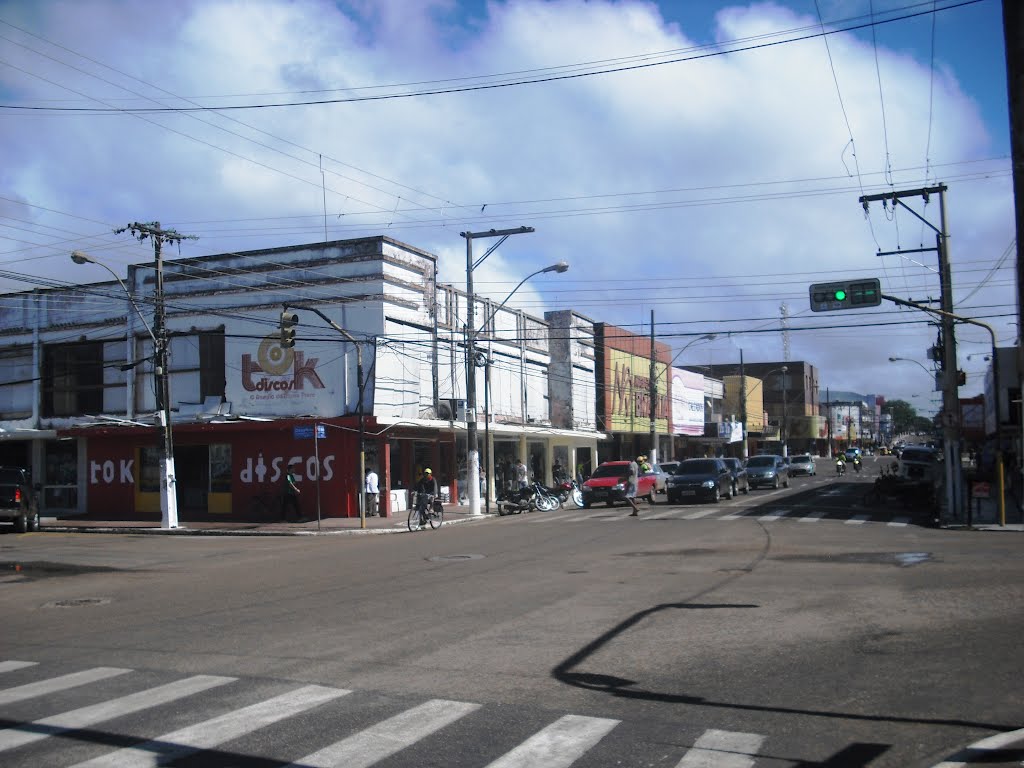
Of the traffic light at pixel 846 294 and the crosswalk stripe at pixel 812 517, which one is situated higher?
the traffic light at pixel 846 294

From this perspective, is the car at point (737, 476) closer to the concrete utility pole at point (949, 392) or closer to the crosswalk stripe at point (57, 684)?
the concrete utility pole at point (949, 392)

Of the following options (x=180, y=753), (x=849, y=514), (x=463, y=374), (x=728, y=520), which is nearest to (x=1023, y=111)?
(x=180, y=753)

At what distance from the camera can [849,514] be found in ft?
87.7

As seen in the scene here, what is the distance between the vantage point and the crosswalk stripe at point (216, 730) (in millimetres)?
5859

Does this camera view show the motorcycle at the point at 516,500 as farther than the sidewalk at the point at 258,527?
Yes

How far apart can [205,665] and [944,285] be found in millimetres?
24350

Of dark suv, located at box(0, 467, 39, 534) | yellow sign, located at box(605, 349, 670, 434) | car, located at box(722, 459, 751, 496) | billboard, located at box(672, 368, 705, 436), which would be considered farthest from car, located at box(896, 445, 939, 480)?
dark suv, located at box(0, 467, 39, 534)

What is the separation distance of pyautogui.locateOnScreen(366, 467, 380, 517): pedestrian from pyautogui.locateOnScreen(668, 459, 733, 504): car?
10340mm

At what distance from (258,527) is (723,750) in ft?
83.2

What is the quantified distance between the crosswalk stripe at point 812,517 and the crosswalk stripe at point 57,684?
64.3ft

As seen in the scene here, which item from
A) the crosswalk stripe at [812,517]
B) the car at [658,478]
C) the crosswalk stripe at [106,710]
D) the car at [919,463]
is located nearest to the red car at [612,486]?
the car at [658,478]

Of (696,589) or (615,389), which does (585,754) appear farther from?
(615,389)

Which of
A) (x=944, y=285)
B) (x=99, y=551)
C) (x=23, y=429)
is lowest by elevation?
(x=99, y=551)

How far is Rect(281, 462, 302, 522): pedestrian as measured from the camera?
99.8 feet
